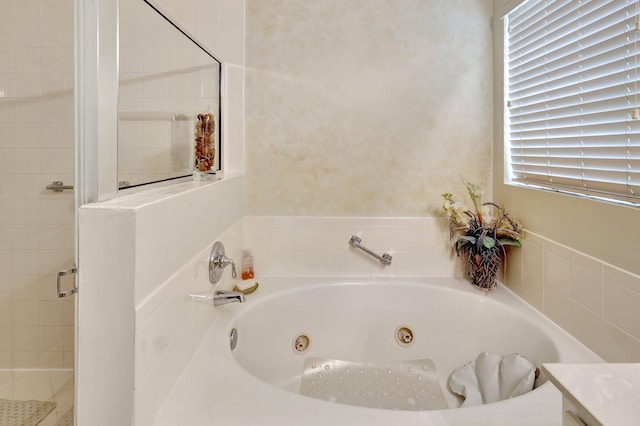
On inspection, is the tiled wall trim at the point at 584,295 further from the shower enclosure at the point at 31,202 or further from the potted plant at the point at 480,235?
the shower enclosure at the point at 31,202

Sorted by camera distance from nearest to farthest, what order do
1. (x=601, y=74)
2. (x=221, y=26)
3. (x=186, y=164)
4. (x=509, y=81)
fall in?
1. (x=601, y=74)
2. (x=186, y=164)
3. (x=509, y=81)
4. (x=221, y=26)

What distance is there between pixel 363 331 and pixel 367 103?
3.85 ft

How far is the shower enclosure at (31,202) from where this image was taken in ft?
4.24

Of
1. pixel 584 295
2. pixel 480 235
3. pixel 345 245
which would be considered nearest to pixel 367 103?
pixel 345 245

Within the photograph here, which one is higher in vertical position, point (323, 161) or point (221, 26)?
point (221, 26)

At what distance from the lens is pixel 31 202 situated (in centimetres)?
145

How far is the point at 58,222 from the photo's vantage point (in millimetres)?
1334

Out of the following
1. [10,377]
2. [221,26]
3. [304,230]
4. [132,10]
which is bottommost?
[10,377]

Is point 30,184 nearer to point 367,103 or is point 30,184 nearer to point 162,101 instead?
point 162,101

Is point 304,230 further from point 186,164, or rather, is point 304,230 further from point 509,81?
point 509,81

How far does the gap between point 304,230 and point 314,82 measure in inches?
30.9

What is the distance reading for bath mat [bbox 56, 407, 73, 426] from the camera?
96cm

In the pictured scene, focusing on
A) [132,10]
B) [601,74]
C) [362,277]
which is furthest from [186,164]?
[601,74]

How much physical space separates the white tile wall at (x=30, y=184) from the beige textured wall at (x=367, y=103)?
0.89 m
